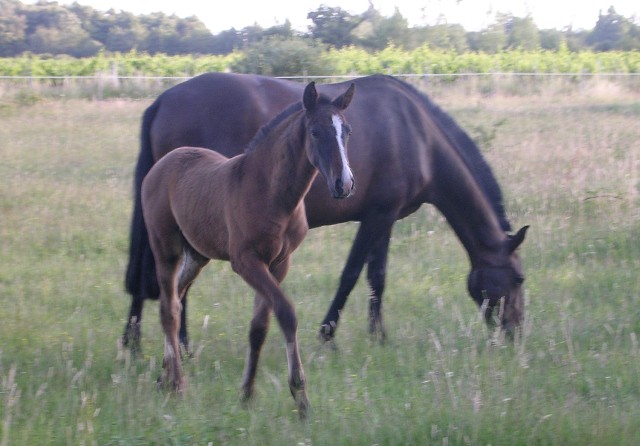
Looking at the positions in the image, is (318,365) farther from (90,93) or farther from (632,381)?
(90,93)

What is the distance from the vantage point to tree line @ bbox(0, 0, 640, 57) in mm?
36403

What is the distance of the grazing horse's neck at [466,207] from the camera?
574 centimetres

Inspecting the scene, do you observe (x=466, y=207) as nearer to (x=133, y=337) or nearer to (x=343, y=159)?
(x=343, y=159)

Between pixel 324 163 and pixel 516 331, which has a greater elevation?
pixel 324 163

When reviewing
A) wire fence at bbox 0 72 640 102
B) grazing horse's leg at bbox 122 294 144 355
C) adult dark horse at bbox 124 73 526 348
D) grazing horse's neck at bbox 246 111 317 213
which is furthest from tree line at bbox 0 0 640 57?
grazing horse's neck at bbox 246 111 317 213

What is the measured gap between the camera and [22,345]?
4914 millimetres

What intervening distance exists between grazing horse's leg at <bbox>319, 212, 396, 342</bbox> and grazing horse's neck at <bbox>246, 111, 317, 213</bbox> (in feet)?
5.34

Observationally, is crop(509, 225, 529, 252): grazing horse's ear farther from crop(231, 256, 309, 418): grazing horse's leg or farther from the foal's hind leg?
the foal's hind leg

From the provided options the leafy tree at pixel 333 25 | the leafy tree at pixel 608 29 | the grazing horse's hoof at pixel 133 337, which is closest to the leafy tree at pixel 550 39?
the leafy tree at pixel 608 29

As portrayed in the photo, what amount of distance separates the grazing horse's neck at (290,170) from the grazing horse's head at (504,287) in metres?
1.95

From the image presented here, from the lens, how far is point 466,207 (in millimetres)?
5848

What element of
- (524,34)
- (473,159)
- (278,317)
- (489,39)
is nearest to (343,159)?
(278,317)

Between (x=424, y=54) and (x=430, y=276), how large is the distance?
2444 cm

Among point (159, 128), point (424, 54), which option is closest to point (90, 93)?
point (424, 54)
